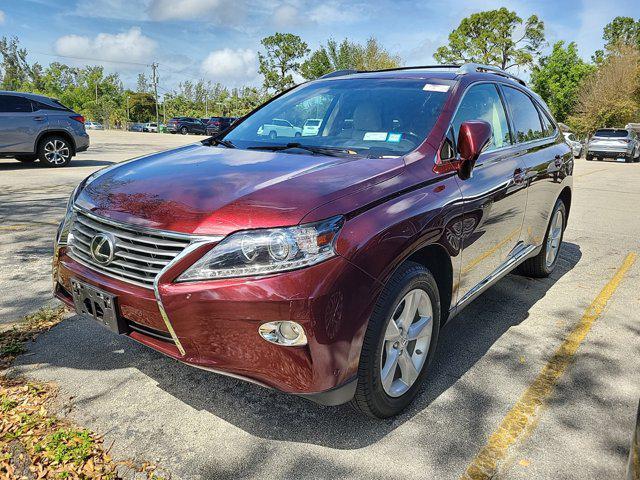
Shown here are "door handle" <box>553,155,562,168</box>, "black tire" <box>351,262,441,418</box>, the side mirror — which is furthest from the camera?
"door handle" <box>553,155,562,168</box>

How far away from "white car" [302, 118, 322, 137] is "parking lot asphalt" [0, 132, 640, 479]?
5.28 feet

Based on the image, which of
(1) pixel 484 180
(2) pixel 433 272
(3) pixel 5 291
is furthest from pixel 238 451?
(3) pixel 5 291

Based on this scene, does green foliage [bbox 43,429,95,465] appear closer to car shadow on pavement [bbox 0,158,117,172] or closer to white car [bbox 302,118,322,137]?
white car [bbox 302,118,322,137]

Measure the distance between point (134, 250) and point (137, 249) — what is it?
23 mm

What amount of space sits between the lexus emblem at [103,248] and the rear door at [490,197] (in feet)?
6.00

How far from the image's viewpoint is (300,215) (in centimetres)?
209

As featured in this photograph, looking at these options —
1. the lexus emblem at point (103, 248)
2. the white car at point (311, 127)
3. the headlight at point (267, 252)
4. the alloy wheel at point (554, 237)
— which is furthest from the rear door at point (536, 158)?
the lexus emblem at point (103, 248)

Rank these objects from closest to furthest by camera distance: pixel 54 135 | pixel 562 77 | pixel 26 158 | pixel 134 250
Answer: pixel 134 250, pixel 54 135, pixel 26 158, pixel 562 77

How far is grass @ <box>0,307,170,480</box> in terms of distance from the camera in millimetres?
2172

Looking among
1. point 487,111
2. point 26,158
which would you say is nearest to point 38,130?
point 26,158

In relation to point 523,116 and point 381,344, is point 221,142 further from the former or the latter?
point 523,116

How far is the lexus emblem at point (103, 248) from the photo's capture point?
2.35 metres

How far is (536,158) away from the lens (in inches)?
161

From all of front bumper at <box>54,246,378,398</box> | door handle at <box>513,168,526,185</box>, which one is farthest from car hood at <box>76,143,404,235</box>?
door handle at <box>513,168,526,185</box>
